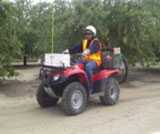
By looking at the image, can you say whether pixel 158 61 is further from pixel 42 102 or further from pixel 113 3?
pixel 42 102

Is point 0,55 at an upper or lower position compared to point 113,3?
lower

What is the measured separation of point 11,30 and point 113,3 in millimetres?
3750

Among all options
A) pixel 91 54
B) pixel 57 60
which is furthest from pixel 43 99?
pixel 91 54

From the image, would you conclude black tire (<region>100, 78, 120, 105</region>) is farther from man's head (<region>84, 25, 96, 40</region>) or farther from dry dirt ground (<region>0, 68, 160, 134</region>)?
man's head (<region>84, 25, 96, 40</region>)

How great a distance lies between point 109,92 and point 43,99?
159 cm

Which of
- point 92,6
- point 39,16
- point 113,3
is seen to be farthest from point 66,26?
point 39,16

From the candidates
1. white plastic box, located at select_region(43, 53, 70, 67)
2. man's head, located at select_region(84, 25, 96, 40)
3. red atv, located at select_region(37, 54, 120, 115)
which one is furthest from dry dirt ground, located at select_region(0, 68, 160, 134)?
man's head, located at select_region(84, 25, 96, 40)

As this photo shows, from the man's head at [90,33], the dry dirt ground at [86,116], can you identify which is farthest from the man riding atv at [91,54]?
the dry dirt ground at [86,116]

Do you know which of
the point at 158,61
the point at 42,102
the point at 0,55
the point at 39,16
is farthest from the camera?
the point at 39,16

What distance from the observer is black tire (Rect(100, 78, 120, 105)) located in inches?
293

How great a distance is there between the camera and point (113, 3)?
435 inches

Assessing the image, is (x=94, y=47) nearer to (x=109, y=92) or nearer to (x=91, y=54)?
(x=91, y=54)

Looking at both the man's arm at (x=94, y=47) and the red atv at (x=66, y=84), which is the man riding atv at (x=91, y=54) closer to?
the man's arm at (x=94, y=47)

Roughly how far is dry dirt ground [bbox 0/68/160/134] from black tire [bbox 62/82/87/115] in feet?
0.50
